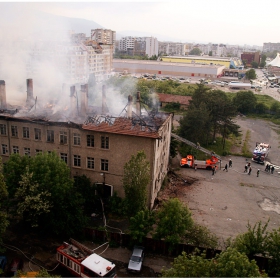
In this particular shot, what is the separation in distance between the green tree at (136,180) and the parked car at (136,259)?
165cm

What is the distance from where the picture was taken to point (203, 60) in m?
100

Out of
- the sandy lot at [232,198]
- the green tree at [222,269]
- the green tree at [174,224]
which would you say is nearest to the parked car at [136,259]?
the green tree at [174,224]

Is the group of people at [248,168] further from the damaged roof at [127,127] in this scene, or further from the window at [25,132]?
the window at [25,132]

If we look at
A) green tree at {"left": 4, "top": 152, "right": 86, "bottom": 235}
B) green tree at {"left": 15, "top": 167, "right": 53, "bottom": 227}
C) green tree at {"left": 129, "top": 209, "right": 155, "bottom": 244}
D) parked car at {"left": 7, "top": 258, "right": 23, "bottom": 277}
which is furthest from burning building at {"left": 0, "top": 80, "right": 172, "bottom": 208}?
parked car at {"left": 7, "top": 258, "right": 23, "bottom": 277}

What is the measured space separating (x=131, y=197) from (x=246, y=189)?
10.0 m

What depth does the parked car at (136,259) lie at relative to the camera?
1250 cm

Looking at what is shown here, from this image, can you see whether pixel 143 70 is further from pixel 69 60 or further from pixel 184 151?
pixel 184 151

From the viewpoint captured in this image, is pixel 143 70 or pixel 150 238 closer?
pixel 150 238

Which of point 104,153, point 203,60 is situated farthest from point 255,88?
point 104,153

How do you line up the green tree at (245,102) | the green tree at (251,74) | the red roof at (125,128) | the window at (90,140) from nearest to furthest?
the red roof at (125,128)
the window at (90,140)
the green tree at (245,102)
the green tree at (251,74)

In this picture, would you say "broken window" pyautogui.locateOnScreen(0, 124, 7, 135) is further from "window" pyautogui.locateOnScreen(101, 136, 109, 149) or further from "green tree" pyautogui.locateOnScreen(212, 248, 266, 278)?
"green tree" pyautogui.locateOnScreen(212, 248, 266, 278)

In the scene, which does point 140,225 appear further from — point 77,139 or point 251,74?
point 251,74

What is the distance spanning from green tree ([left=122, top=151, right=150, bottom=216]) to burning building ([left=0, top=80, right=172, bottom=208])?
2.09 metres

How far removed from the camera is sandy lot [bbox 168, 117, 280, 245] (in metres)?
→ 16.9
